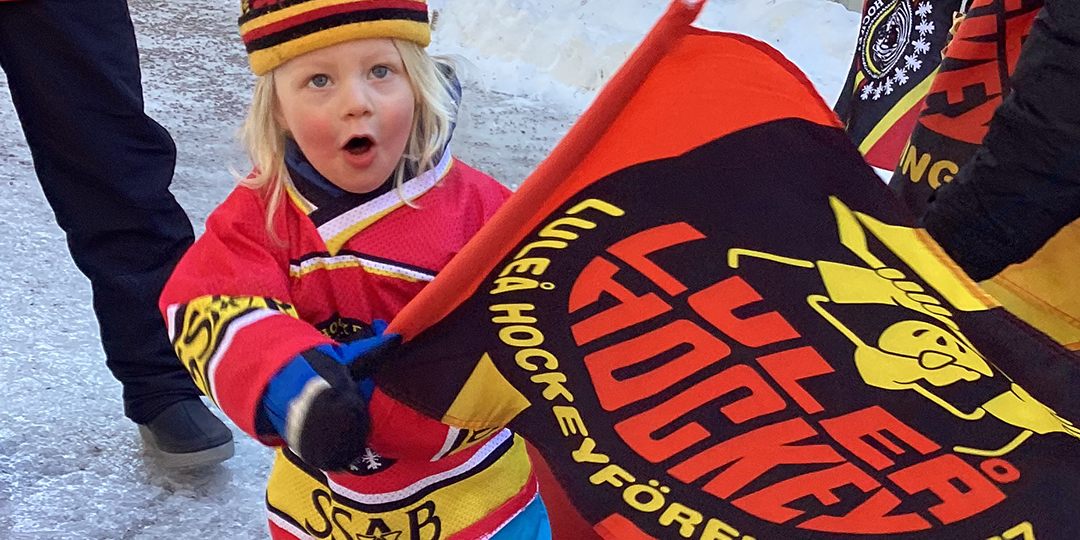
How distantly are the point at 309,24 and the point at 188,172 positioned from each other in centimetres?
190

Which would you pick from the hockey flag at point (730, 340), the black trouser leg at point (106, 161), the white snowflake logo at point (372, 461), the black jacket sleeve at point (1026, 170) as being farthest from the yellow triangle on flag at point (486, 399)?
the black trouser leg at point (106, 161)

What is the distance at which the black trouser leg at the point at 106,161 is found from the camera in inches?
50.6

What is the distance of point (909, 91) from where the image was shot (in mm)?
1158

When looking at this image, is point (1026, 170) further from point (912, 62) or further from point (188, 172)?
point (188, 172)

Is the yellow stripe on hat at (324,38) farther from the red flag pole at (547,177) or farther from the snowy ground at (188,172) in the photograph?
the snowy ground at (188,172)

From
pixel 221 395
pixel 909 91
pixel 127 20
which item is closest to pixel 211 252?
pixel 221 395

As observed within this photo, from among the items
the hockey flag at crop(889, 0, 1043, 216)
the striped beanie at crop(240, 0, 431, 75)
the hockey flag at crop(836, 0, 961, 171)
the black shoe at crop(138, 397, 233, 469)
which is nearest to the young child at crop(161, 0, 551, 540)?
the striped beanie at crop(240, 0, 431, 75)

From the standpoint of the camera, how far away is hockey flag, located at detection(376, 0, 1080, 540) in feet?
2.11

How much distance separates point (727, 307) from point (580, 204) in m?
0.13

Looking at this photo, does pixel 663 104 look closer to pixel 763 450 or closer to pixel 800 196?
pixel 800 196

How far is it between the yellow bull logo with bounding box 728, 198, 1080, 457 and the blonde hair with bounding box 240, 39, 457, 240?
0.35 meters

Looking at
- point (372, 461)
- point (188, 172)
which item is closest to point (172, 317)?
point (372, 461)

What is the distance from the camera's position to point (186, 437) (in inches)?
62.9

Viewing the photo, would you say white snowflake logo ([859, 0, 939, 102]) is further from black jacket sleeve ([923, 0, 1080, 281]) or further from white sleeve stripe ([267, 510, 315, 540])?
white sleeve stripe ([267, 510, 315, 540])
